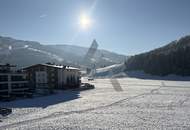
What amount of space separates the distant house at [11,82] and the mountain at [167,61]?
338 ft

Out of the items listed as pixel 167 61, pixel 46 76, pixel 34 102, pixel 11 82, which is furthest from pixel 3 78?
pixel 167 61

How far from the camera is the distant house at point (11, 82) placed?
150ft

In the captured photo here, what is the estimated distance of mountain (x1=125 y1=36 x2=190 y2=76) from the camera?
13888cm

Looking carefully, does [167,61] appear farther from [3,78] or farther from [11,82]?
[3,78]

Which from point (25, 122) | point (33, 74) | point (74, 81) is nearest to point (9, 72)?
point (33, 74)

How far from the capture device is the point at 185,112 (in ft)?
88.8

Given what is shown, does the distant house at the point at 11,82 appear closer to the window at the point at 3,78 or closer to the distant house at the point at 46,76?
the window at the point at 3,78

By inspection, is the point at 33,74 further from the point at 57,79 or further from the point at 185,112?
the point at 185,112

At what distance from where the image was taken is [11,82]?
4772 centimetres

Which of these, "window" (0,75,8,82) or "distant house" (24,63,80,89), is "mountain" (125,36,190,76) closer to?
"distant house" (24,63,80,89)

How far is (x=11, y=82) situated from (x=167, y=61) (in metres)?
115

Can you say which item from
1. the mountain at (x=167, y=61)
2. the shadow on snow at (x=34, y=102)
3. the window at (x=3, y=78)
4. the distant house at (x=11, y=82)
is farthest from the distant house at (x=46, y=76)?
the mountain at (x=167, y=61)

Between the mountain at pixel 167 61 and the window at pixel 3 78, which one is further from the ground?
the mountain at pixel 167 61

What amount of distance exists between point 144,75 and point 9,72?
113879 millimetres
